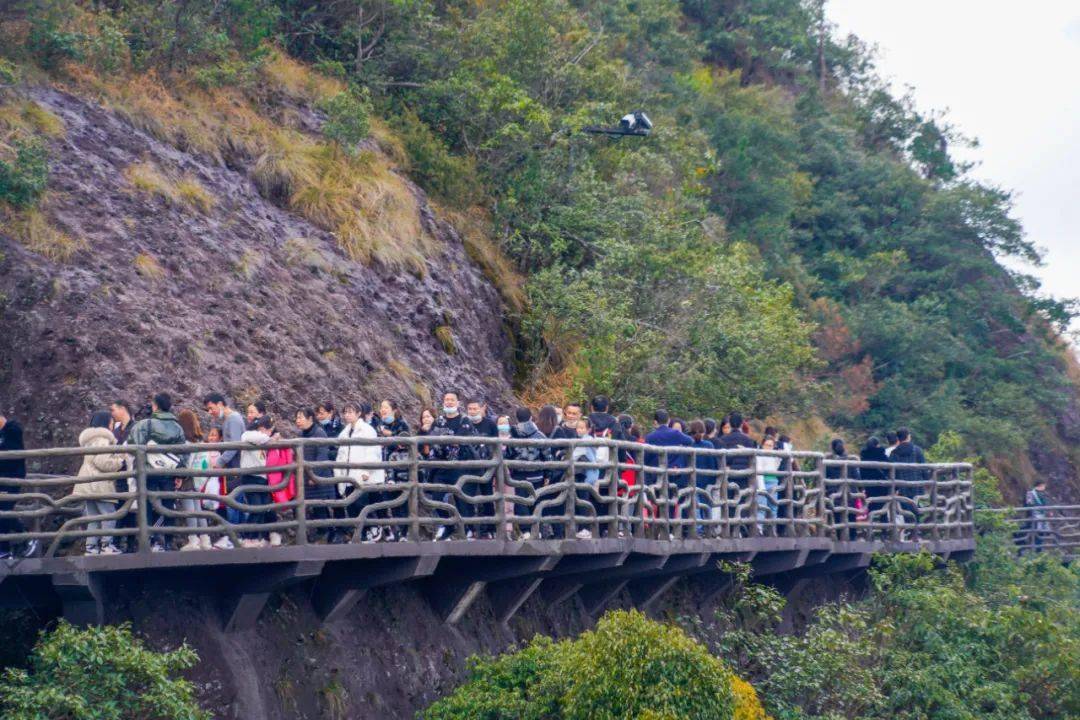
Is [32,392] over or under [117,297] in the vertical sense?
under

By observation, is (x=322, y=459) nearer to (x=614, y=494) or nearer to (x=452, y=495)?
(x=452, y=495)

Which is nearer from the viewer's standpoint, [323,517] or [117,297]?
[323,517]

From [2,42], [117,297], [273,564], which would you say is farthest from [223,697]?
[2,42]

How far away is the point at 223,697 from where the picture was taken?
46.6 ft

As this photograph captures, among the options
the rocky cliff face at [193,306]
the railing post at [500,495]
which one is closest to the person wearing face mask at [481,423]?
the railing post at [500,495]

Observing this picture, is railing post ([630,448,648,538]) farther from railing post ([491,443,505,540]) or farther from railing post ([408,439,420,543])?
railing post ([408,439,420,543])

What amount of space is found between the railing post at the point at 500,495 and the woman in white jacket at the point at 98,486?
154 inches

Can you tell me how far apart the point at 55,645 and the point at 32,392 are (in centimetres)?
496

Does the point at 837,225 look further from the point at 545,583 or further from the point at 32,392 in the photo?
the point at 32,392

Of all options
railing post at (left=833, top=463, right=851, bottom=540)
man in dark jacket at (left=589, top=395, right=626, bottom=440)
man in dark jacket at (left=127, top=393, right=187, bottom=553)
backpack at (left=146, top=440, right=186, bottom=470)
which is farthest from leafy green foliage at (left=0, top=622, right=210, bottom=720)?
railing post at (left=833, top=463, right=851, bottom=540)

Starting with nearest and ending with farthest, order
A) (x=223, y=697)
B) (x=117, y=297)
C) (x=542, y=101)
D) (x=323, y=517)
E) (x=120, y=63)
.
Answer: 1. (x=223, y=697)
2. (x=323, y=517)
3. (x=117, y=297)
4. (x=120, y=63)
5. (x=542, y=101)

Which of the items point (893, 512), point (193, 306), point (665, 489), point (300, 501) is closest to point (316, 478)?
point (300, 501)

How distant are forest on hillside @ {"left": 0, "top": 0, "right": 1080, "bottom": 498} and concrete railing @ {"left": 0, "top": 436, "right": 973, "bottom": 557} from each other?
→ 176 inches

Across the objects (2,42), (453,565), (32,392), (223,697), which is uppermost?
(2,42)
